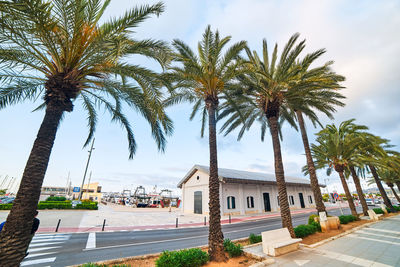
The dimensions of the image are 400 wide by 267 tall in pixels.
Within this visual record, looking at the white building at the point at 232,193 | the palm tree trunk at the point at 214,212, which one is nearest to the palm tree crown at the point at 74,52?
the palm tree trunk at the point at 214,212

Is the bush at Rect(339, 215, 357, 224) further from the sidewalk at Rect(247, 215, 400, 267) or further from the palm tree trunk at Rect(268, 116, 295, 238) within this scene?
the palm tree trunk at Rect(268, 116, 295, 238)

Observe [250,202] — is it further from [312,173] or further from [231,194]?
[312,173]

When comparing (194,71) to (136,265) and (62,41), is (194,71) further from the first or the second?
(136,265)

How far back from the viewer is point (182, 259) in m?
5.30

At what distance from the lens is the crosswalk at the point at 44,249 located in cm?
680

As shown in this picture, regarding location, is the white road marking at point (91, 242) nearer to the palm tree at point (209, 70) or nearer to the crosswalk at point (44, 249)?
the crosswalk at point (44, 249)

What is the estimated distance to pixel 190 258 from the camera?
5484 millimetres

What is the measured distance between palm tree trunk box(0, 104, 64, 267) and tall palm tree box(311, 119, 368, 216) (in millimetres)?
19935

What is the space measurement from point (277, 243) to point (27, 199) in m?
8.35

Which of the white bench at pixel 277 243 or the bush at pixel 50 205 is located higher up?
the bush at pixel 50 205

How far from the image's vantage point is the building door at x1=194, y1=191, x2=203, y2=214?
85.6ft

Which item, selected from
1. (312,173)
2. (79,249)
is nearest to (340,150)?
(312,173)

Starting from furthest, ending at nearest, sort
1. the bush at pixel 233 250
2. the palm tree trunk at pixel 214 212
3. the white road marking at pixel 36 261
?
1. the white road marking at pixel 36 261
2. the bush at pixel 233 250
3. the palm tree trunk at pixel 214 212

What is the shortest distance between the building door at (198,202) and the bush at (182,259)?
21.2 metres
